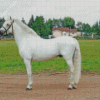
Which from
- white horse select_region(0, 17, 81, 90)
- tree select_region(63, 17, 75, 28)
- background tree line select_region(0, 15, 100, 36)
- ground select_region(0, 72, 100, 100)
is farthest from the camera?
tree select_region(63, 17, 75, 28)

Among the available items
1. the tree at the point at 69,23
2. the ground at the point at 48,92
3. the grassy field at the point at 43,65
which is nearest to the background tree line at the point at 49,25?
the tree at the point at 69,23

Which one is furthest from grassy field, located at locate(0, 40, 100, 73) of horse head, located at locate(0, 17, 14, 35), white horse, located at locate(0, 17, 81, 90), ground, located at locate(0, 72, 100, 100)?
horse head, located at locate(0, 17, 14, 35)

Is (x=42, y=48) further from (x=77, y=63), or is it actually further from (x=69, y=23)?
(x=69, y=23)

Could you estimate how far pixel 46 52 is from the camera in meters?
6.06

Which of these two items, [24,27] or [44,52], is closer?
[44,52]

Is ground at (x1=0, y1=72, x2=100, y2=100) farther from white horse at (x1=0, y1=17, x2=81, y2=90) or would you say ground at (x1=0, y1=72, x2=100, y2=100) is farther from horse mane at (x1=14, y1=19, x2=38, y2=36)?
horse mane at (x1=14, y1=19, x2=38, y2=36)

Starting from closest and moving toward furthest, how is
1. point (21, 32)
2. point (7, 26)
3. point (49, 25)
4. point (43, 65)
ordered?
1. point (7, 26)
2. point (21, 32)
3. point (43, 65)
4. point (49, 25)

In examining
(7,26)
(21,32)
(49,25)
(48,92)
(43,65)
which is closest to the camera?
(48,92)

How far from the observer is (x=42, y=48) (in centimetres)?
606

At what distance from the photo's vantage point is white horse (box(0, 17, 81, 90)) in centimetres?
606

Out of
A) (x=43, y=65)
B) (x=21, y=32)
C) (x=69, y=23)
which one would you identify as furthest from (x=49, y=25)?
(x=21, y=32)

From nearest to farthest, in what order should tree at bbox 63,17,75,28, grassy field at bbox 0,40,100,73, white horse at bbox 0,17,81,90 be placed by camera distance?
1. white horse at bbox 0,17,81,90
2. grassy field at bbox 0,40,100,73
3. tree at bbox 63,17,75,28

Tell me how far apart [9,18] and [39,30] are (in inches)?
1873

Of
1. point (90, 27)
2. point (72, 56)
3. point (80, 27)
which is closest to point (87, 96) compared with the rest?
point (72, 56)
